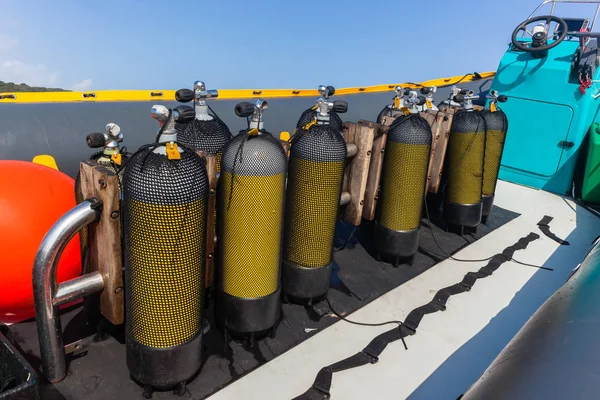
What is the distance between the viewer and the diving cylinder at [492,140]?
399 centimetres

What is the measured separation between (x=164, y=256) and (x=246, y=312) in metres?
0.67

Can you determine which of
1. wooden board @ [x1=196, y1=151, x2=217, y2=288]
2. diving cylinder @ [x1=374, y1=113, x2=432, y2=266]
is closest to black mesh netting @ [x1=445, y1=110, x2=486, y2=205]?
diving cylinder @ [x1=374, y1=113, x2=432, y2=266]

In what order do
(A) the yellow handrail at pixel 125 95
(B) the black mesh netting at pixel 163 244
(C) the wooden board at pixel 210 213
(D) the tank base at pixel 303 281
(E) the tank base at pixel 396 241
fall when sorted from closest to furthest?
1. (B) the black mesh netting at pixel 163 244
2. (C) the wooden board at pixel 210 213
3. (D) the tank base at pixel 303 281
4. (E) the tank base at pixel 396 241
5. (A) the yellow handrail at pixel 125 95

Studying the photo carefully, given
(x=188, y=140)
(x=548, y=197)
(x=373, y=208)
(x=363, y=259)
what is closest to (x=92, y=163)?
(x=188, y=140)

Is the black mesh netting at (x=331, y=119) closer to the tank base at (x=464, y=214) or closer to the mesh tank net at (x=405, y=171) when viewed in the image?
the mesh tank net at (x=405, y=171)

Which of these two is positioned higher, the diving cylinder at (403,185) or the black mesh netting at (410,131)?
the black mesh netting at (410,131)

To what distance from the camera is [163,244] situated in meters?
1.77

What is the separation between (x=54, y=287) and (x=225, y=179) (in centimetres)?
86

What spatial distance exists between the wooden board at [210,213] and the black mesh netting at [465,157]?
2.38 metres

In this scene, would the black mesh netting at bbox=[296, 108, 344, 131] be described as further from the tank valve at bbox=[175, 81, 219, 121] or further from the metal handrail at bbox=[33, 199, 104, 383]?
the metal handrail at bbox=[33, 199, 104, 383]

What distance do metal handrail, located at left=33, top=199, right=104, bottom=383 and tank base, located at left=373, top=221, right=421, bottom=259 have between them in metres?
2.03

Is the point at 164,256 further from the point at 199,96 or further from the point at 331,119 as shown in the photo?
the point at 331,119

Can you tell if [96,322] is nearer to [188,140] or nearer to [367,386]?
[188,140]

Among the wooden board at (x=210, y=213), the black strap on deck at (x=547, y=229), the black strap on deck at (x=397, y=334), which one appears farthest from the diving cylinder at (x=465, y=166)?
the wooden board at (x=210, y=213)
